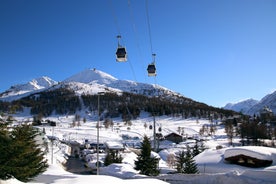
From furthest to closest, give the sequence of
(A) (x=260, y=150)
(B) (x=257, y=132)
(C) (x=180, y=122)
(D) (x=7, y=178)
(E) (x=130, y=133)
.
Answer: (C) (x=180, y=122) < (E) (x=130, y=133) < (B) (x=257, y=132) < (A) (x=260, y=150) < (D) (x=7, y=178)

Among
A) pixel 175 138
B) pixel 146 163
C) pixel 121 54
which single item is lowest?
pixel 175 138

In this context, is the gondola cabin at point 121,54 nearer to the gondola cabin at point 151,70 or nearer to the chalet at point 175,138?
the gondola cabin at point 151,70

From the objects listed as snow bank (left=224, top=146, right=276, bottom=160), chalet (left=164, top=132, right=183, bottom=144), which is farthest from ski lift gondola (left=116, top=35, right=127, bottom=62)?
chalet (left=164, top=132, right=183, bottom=144)

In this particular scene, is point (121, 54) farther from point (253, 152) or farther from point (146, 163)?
point (253, 152)

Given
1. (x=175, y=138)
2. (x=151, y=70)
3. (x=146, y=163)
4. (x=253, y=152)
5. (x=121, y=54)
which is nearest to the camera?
(x=121, y=54)

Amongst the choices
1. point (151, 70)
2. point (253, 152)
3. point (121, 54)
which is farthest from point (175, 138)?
point (121, 54)

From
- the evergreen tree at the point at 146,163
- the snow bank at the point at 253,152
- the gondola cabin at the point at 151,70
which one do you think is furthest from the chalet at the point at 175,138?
the gondola cabin at the point at 151,70

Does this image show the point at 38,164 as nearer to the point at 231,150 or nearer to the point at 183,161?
the point at 183,161

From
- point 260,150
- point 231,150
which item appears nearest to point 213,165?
point 231,150

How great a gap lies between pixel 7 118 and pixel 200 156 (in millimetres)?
35789

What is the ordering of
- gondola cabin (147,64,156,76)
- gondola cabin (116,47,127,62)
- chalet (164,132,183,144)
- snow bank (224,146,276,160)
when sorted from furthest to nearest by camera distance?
chalet (164,132,183,144) → snow bank (224,146,276,160) → gondola cabin (147,64,156,76) → gondola cabin (116,47,127,62)

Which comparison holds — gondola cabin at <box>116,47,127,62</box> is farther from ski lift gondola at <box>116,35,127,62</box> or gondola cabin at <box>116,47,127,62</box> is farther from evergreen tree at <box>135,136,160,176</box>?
evergreen tree at <box>135,136,160,176</box>

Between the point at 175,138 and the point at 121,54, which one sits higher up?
the point at 121,54

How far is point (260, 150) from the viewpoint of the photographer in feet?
124
